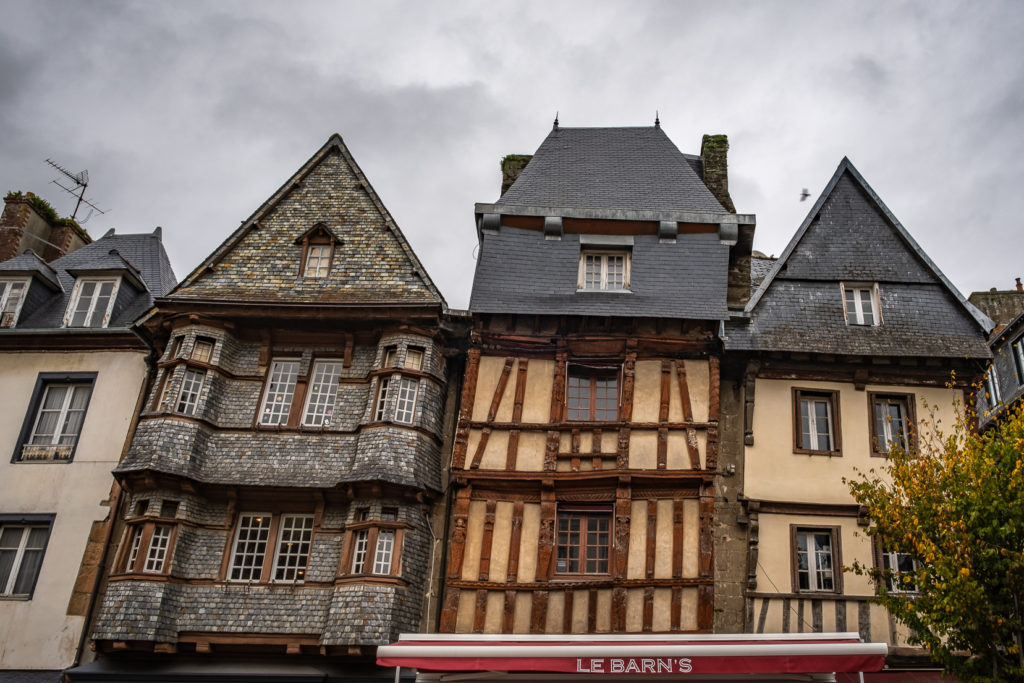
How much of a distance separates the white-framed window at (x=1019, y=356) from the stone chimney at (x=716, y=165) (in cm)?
658

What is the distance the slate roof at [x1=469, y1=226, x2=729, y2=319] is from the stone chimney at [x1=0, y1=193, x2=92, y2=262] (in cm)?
1053

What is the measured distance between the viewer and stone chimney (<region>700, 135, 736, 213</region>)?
1839cm

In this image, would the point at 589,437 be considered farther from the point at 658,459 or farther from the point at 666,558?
the point at 666,558

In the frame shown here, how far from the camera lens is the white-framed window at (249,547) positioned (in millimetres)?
14805

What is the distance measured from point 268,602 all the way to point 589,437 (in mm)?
5726

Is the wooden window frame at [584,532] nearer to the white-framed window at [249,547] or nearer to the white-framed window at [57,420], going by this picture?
the white-framed window at [249,547]

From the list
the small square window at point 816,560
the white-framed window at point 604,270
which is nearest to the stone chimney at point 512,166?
the white-framed window at point 604,270

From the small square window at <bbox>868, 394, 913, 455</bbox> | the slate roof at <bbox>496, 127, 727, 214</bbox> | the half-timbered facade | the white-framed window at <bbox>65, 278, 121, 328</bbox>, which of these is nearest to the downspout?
the white-framed window at <bbox>65, 278, 121, 328</bbox>

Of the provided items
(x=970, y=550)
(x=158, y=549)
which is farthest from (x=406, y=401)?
(x=970, y=550)

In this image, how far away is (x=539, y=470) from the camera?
14.8 metres

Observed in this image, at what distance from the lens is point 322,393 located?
1609 centimetres

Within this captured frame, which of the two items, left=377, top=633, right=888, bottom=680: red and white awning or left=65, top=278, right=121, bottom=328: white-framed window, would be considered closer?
left=377, top=633, right=888, bottom=680: red and white awning

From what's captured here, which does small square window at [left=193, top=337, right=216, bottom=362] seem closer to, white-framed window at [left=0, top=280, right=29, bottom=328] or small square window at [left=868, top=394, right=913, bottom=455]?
white-framed window at [left=0, top=280, right=29, bottom=328]

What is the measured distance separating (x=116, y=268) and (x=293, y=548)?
7.04 meters
